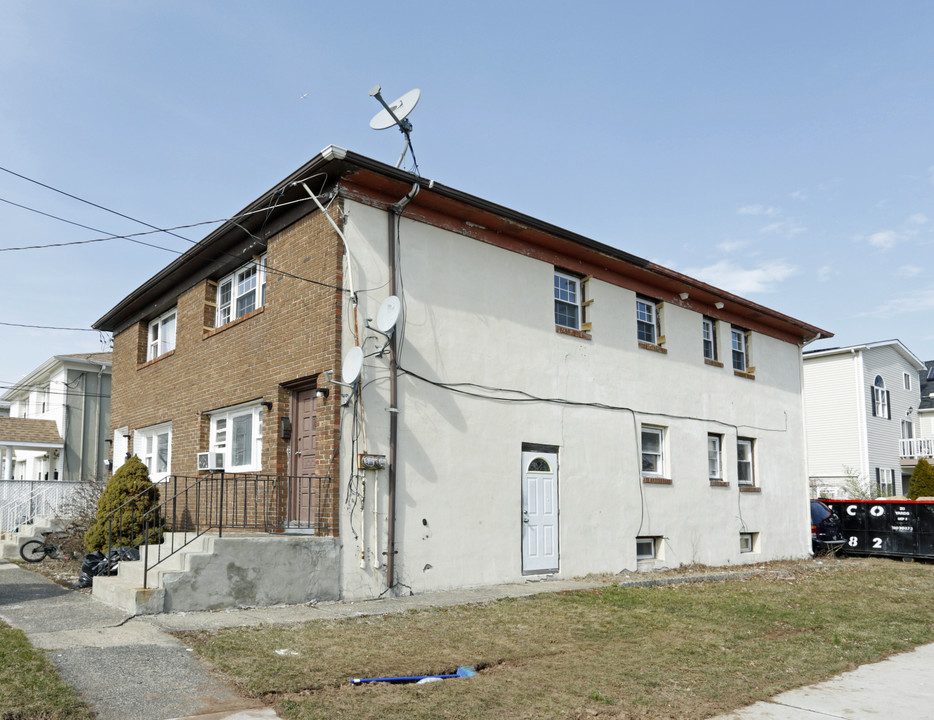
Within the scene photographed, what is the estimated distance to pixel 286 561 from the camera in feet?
32.6

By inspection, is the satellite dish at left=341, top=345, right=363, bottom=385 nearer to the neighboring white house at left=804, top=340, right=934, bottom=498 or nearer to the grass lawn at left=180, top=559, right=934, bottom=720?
the grass lawn at left=180, top=559, right=934, bottom=720

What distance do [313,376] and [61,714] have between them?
6.26m

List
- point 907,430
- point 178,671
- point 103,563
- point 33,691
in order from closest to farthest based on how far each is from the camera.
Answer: point 33,691, point 178,671, point 103,563, point 907,430

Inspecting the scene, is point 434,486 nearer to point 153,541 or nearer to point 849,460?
point 153,541

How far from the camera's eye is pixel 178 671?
21.3 ft

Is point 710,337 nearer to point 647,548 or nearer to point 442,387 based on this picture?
point 647,548

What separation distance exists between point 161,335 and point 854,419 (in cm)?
2592

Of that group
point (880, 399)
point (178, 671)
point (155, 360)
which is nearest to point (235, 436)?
point (155, 360)

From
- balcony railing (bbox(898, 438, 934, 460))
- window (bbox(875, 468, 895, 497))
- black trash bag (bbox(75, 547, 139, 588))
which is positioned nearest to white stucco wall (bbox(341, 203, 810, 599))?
black trash bag (bbox(75, 547, 139, 588))

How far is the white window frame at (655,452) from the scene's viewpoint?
605 inches

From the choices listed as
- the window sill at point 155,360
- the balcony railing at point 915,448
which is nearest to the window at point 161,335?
the window sill at point 155,360

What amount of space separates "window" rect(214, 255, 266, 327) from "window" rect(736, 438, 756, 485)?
11287 mm

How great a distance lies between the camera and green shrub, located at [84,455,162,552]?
12.7 meters

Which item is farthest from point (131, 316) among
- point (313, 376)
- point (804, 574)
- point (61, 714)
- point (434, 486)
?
point (804, 574)
